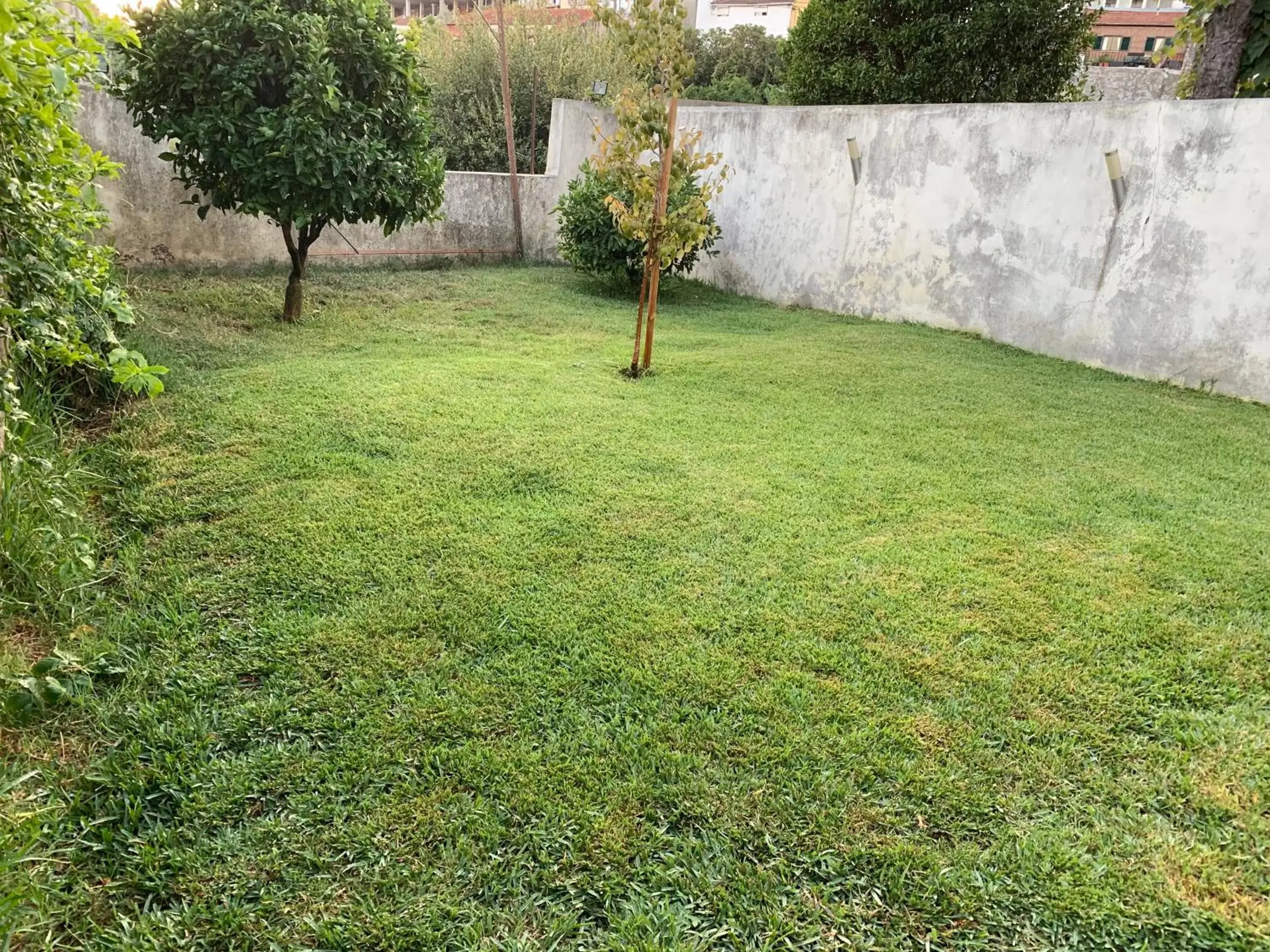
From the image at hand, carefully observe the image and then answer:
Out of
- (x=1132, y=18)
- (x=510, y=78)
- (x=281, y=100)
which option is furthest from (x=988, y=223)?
(x=1132, y=18)

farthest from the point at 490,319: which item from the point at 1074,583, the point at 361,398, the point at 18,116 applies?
the point at 1074,583

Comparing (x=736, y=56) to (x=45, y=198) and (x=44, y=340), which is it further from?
(x=44, y=340)

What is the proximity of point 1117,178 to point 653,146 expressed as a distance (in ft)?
10.7

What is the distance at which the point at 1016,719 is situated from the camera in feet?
6.66

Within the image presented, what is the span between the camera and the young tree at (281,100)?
4.82 m

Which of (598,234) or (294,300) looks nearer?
(294,300)

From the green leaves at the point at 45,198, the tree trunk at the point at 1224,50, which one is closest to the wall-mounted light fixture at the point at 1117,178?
the tree trunk at the point at 1224,50

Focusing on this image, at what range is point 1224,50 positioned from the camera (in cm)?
584

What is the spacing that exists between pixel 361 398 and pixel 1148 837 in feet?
12.3

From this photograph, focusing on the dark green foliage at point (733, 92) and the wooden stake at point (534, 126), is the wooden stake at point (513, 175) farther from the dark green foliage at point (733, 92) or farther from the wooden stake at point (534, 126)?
the dark green foliage at point (733, 92)

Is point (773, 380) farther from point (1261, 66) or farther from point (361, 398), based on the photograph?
point (1261, 66)

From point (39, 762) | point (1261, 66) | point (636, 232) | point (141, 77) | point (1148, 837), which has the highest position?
point (1261, 66)

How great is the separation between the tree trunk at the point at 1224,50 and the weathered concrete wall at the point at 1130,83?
5.89 m

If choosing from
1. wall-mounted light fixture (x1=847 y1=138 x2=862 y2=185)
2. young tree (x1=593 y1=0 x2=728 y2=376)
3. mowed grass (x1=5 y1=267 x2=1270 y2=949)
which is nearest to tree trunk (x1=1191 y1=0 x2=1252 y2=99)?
wall-mounted light fixture (x1=847 y1=138 x2=862 y2=185)
